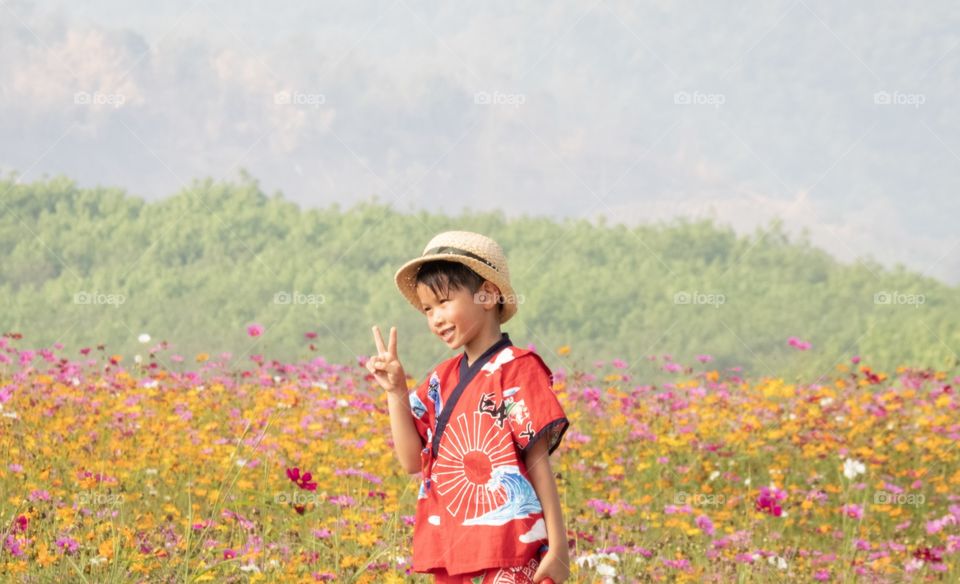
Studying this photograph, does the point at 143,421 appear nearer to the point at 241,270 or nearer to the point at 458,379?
the point at 458,379

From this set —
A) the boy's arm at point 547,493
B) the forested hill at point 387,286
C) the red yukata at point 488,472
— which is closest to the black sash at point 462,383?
the red yukata at point 488,472

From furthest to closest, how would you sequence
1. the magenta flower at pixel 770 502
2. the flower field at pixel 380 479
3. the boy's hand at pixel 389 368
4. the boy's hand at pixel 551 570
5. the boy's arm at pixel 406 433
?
the magenta flower at pixel 770 502 < the flower field at pixel 380 479 < the boy's arm at pixel 406 433 < the boy's hand at pixel 389 368 < the boy's hand at pixel 551 570

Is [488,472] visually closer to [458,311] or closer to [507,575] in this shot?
[507,575]

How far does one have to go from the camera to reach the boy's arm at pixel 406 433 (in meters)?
2.93

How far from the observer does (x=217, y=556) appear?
4449 millimetres

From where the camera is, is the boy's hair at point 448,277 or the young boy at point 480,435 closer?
the young boy at point 480,435

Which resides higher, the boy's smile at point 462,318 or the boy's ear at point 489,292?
the boy's ear at point 489,292

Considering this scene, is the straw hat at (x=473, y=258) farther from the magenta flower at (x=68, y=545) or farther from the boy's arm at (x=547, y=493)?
the magenta flower at (x=68, y=545)

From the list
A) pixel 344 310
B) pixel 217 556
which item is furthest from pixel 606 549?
pixel 344 310

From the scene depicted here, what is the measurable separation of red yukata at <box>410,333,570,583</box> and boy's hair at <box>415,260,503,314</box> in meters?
0.17

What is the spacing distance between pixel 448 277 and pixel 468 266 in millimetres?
62

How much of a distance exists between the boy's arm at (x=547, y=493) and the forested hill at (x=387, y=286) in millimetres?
8866

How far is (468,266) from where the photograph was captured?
2.87m

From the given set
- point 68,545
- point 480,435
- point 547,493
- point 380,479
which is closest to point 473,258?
point 480,435
